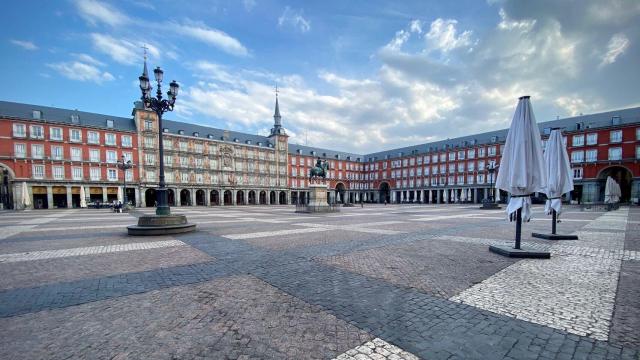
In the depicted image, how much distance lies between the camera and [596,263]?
5762 mm

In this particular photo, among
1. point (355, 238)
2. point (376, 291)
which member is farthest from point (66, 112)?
point (376, 291)

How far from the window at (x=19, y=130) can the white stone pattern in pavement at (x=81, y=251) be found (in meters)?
45.3

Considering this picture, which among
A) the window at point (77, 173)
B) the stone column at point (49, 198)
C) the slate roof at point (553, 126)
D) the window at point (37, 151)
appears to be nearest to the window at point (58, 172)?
the window at point (77, 173)

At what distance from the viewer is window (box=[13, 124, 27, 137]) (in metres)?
35.6

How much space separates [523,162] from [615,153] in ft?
180

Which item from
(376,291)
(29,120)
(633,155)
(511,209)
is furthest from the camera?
(633,155)

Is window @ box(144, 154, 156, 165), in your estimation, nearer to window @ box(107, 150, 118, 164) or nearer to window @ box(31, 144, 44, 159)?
window @ box(107, 150, 118, 164)

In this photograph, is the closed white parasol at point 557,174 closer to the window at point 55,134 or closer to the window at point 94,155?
the window at point 94,155

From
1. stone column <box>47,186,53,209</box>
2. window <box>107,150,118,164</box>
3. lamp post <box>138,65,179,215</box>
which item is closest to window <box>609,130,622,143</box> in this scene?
lamp post <box>138,65,179,215</box>

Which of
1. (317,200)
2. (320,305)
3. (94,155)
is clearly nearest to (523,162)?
(320,305)

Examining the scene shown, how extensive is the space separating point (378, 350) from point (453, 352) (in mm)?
768

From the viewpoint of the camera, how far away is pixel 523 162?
21.2 ft

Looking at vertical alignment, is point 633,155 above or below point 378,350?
above

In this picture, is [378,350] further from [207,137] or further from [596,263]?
[207,137]
